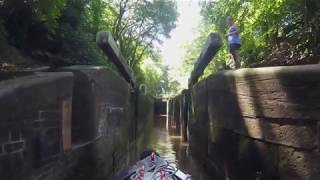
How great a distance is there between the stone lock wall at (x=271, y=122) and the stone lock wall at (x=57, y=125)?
6.72 ft

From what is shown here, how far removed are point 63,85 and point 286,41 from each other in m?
6.31

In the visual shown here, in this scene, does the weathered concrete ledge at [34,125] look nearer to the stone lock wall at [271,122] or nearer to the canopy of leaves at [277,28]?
the stone lock wall at [271,122]

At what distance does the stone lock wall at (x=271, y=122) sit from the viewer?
15.4 ft

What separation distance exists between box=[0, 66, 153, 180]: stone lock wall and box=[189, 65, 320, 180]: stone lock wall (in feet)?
6.72

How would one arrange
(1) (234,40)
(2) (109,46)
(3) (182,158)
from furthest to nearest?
1. (3) (182,158)
2. (2) (109,46)
3. (1) (234,40)

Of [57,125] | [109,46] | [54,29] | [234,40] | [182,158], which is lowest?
[182,158]

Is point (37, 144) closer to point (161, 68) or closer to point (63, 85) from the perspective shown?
point (63, 85)

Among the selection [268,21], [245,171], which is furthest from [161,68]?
[245,171]

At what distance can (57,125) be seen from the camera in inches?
225

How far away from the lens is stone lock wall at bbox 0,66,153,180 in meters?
4.55

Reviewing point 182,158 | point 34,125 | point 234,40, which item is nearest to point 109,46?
point 234,40

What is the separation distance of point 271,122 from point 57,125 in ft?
8.27

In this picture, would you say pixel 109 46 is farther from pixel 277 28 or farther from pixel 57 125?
pixel 57 125

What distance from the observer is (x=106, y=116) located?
336 inches
